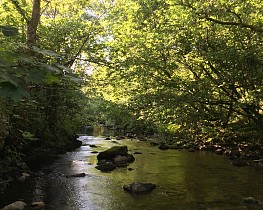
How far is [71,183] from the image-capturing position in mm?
10703

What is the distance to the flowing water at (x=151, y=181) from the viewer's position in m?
8.53

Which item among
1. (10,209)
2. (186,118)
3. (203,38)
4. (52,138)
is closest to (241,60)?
(203,38)

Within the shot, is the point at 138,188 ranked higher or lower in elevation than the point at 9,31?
lower

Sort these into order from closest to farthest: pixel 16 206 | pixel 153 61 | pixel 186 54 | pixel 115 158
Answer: pixel 16 206 → pixel 153 61 → pixel 186 54 → pixel 115 158

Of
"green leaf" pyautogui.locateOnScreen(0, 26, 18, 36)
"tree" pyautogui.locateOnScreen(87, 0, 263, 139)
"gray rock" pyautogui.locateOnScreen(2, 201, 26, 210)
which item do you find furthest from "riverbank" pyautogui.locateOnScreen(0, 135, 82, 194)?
"green leaf" pyautogui.locateOnScreen(0, 26, 18, 36)

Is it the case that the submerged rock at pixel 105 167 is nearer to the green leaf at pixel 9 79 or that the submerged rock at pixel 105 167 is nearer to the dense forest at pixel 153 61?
the dense forest at pixel 153 61

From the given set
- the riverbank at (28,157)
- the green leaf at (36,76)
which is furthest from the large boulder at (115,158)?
the green leaf at (36,76)

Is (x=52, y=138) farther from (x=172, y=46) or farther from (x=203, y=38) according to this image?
(x=203, y=38)

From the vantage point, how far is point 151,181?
11.3 m

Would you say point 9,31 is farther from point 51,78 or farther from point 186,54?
point 186,54

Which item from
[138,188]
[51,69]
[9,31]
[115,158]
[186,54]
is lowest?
[138,188]

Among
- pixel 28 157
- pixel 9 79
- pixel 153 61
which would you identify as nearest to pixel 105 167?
pixel 28 157

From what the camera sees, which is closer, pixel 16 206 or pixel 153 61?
pixel 16 206

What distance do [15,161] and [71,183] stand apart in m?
2.61
